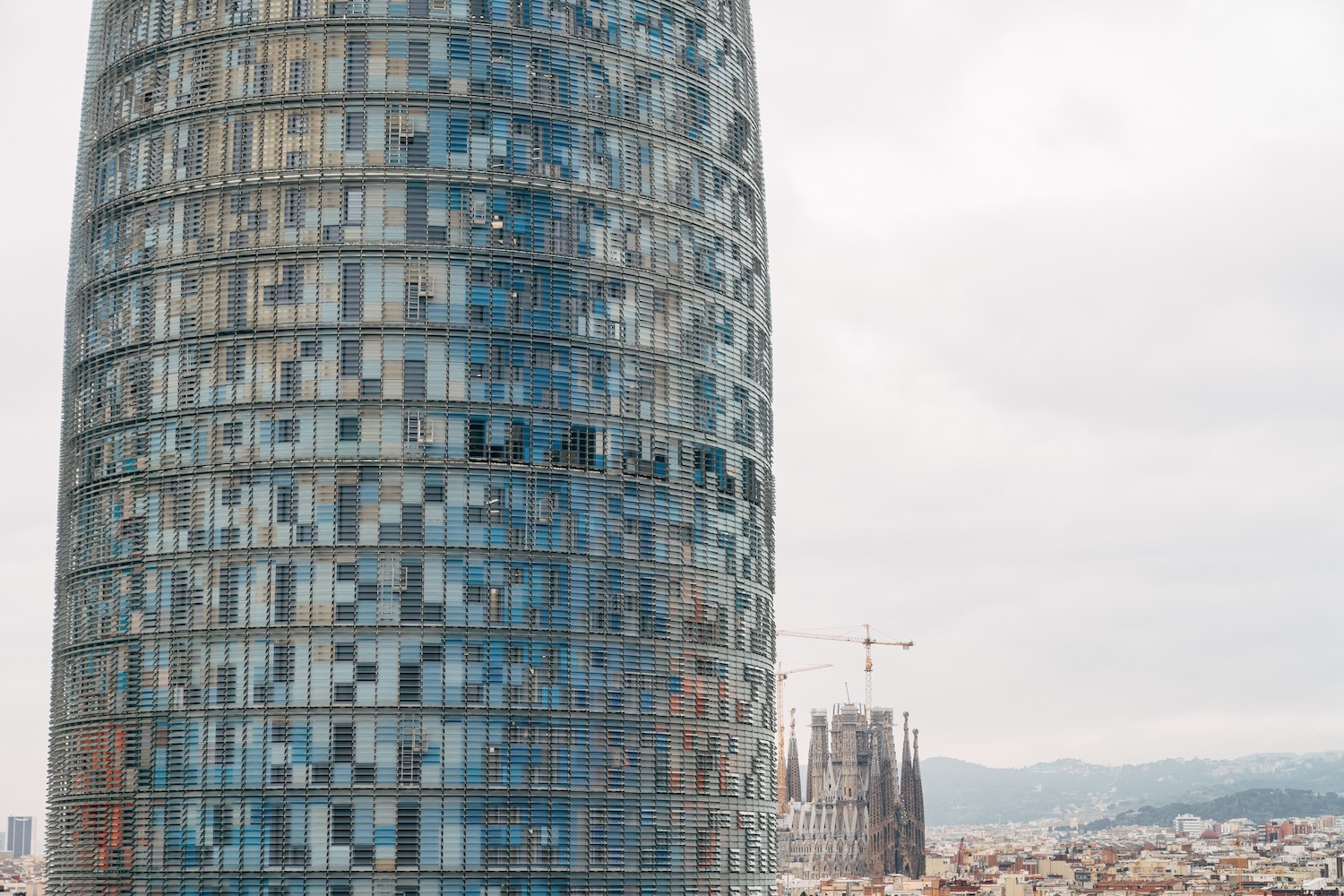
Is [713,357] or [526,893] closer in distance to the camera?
[526,893]

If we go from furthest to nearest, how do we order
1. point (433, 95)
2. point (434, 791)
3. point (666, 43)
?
point (666, 43), point (433, 95), point (434, 791)

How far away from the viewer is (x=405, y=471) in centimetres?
9856

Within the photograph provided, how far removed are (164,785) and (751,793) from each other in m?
32.1

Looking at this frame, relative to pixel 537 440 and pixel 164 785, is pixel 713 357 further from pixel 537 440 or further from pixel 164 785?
pixel 164 785

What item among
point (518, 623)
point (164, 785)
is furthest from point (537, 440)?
point (164, 785)

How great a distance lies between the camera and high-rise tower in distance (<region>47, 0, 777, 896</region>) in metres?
95.6

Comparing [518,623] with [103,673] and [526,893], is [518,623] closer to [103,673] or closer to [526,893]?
[526,893]

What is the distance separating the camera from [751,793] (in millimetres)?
106375

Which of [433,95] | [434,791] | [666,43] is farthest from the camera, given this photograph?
[666,43]

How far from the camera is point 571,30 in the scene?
107m

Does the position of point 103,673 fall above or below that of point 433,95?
below

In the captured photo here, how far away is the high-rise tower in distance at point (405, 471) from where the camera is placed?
95562 millimetres

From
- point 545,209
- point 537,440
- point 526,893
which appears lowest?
point 526,893

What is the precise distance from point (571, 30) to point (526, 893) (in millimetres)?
47604
